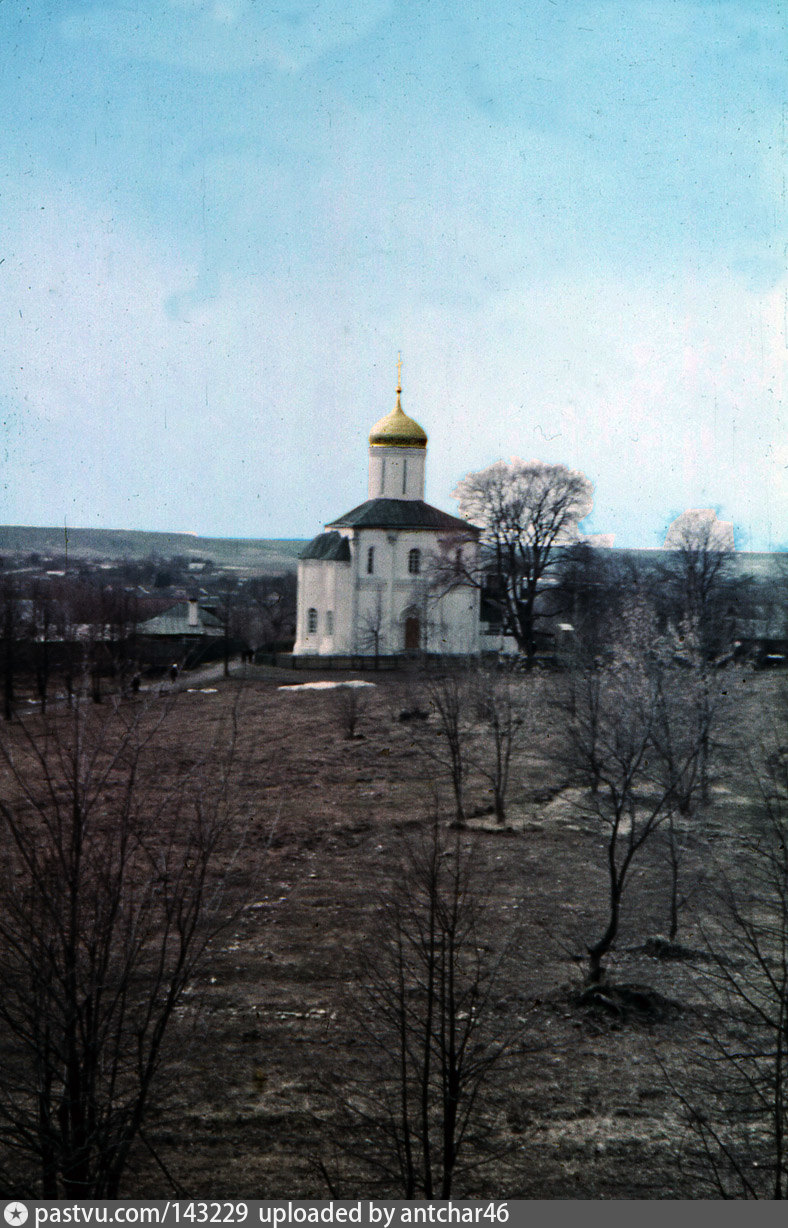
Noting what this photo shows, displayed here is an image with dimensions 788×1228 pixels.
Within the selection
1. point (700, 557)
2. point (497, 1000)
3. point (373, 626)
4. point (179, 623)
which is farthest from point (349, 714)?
point (179, 623)

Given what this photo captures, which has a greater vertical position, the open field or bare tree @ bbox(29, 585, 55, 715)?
bare tree @ bbox(29, 585, 55, 715)

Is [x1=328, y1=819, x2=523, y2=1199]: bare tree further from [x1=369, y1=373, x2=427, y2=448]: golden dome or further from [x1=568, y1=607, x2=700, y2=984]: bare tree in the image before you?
[x1=369, y1=373, x2=427, y2=448]: golden dome

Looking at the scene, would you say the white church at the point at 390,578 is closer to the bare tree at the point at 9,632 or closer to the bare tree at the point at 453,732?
the bare tree at the point at 9,632

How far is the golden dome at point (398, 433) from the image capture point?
42.7m

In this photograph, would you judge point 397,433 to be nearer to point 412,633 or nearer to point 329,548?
point 329,548

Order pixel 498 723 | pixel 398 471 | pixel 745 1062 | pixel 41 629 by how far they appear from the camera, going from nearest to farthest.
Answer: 1. pixel 745 1062
2. pixel 498 723
3. pixel 41 629
4. pixel 398 471

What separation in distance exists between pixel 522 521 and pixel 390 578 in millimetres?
5571

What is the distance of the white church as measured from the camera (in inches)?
1610

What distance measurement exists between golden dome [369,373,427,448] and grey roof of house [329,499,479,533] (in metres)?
2.28

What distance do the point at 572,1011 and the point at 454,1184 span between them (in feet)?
11.3

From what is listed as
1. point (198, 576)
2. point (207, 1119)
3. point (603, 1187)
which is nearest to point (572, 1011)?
point (603, 1187)

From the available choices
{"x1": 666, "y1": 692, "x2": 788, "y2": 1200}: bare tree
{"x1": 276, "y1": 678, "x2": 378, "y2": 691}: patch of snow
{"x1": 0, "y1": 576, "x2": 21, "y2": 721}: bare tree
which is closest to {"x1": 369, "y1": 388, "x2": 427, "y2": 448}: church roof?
{"x1": 276, "y1": 678, "x2": 378, "y2": 691}: patch of snow

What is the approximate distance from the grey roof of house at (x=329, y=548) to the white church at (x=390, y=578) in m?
0.04

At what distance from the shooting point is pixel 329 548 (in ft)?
138
